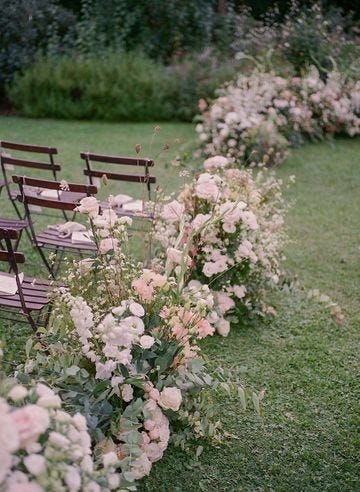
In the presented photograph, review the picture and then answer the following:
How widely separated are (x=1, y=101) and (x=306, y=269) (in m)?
8.73

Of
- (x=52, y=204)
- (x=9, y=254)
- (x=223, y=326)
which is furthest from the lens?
(x=223, y=326)

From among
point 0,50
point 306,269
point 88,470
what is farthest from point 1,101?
point 88,470

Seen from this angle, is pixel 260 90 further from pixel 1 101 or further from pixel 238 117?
pixel 1 101

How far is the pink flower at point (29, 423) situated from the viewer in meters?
1.69

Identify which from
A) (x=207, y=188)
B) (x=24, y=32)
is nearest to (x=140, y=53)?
(x=24, y=32)

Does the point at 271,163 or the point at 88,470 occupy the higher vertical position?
the point at 88,470

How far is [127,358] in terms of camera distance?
8.56 ft

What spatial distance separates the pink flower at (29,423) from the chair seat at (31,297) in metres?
1.61

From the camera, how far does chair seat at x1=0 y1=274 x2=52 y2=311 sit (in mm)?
3410

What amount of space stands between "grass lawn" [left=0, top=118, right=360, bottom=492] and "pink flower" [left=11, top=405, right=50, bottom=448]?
1.25 meters

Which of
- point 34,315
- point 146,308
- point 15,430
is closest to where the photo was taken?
point 15,430

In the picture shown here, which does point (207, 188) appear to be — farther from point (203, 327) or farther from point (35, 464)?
point (35, 464)

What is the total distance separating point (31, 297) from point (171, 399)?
1.15 meters

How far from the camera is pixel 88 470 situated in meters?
1.90
